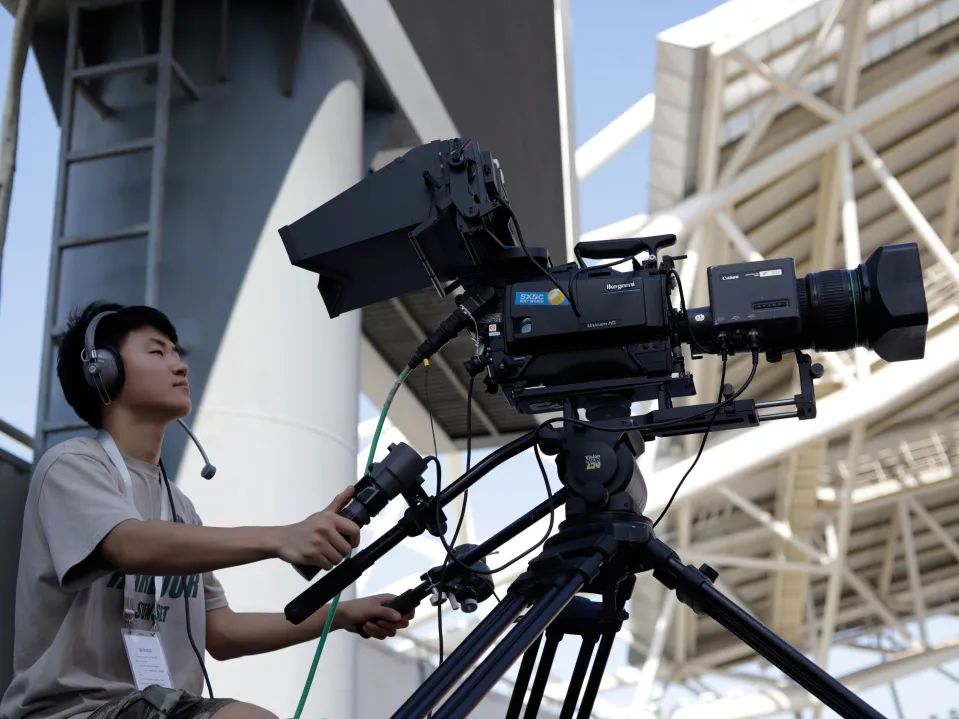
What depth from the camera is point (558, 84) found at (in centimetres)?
771

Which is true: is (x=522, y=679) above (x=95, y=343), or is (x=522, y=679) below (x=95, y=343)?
below

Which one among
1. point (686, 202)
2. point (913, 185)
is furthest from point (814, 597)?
point (686, 202)

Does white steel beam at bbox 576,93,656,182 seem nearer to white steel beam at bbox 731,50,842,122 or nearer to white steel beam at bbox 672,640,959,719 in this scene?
white steel beam at bbox 731,50,842,122

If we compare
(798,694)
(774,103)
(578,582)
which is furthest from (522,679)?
(798,694)

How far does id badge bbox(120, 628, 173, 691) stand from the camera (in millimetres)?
1999

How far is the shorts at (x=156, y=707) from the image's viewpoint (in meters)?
1.84

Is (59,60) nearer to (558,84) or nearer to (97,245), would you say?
(97,245)

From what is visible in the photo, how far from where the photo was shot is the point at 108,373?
225cm

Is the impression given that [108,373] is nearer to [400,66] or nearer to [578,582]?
[578,582]

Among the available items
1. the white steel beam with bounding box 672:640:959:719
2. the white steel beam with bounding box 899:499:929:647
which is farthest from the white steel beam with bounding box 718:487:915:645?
the white steel beam with bounding box 899:499:929:647

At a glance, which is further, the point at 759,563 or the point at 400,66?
the point at 759,563

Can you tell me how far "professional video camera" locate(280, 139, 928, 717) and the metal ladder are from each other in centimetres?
166

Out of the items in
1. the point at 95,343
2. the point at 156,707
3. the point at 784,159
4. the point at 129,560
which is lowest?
the point at 156,707

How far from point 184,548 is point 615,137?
984 cm
